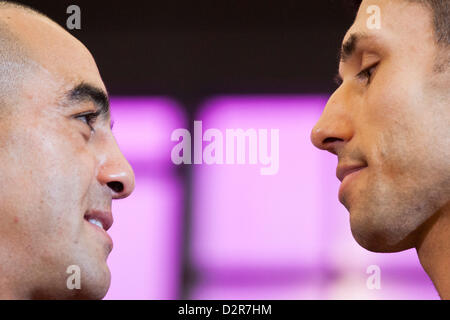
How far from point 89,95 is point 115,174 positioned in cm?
13

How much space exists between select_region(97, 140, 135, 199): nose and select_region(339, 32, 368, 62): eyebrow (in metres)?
0.40

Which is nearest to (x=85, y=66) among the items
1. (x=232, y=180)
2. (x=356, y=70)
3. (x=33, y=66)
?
(x=33, y=66)

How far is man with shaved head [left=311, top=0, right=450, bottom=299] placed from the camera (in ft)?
3.39

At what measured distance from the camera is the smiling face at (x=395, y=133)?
1032mm

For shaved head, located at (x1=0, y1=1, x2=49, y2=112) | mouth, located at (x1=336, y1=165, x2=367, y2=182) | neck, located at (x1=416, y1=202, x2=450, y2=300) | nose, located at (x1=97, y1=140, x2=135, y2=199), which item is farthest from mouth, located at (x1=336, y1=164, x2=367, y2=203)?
shaved head, located at (x1=0, y1=1, x2=49, y2=112)

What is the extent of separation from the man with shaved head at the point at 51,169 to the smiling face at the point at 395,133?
36 cm

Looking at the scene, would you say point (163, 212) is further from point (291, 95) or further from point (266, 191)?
point (291, 95)

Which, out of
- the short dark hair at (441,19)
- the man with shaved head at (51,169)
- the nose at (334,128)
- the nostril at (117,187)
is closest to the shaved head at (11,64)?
the man with shaved head at (51,169)

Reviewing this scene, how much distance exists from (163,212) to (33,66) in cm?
69

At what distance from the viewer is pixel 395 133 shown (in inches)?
41.8

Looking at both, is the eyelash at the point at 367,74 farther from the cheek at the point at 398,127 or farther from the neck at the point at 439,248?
the neck at the point at 439,248

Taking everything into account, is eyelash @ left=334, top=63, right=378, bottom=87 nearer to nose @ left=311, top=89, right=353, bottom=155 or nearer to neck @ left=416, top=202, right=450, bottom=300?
nose @ left=311, top=89, right=353, bottom=155
